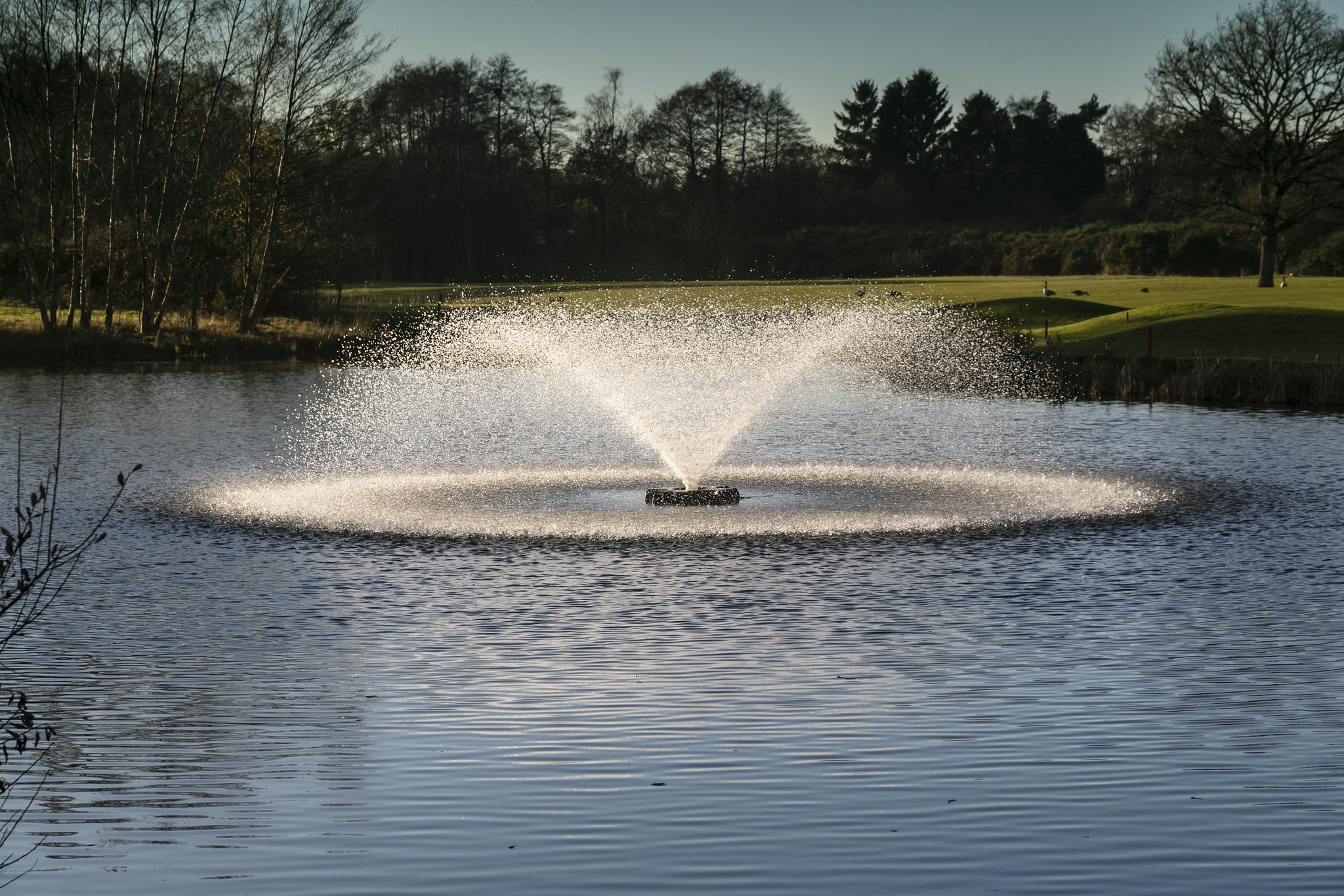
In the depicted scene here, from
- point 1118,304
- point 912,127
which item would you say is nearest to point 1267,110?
point 1118,304

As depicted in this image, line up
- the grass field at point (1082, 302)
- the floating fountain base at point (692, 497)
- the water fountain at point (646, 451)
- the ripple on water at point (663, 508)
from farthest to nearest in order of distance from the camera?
1. the grass field at point (1082, 302)
2. the floating fountain base at point (692, 497)
3. the water fountain at point (646, 451)
4. the ripple on water at point (663, 508)

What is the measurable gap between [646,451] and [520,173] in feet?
300

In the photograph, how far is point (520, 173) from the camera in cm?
11912

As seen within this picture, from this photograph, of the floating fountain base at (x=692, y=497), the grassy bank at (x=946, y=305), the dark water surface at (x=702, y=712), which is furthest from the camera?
the grassy bank at (x=946, y=305)

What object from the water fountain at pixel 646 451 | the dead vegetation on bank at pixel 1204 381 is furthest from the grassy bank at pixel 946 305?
the water fountain at pixel 646 451

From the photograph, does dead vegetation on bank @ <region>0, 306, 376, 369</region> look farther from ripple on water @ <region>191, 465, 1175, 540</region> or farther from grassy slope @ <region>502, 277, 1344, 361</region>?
ripple on water @ <region>191, 465, 1175, 540</region>

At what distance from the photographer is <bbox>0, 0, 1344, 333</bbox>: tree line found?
197ft

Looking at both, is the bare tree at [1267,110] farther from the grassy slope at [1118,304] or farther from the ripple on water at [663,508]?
the ripple on water at [663,508]

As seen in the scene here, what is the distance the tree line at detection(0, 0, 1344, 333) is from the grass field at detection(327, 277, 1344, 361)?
543 centimetres

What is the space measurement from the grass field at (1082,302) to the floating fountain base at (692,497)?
26.9m

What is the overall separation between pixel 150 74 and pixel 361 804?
5511 cm

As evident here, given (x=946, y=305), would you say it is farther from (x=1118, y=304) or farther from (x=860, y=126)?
(x=860, y=126)

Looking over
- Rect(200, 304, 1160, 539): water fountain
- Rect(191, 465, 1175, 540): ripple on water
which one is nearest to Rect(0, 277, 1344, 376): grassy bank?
Rect(200, 304, 1160, 539): water fountain

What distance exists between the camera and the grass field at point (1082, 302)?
5300 centimetres
